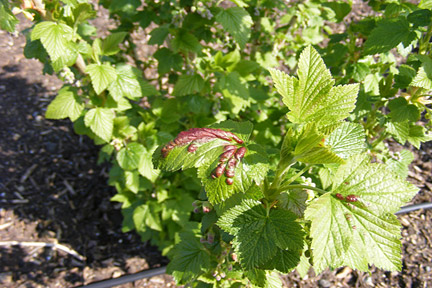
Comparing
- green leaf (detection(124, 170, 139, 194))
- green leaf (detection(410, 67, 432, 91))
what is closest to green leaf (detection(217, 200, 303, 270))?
green leaf (detection(410, 67, 432, 91))

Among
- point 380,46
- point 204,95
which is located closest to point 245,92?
point 204,95

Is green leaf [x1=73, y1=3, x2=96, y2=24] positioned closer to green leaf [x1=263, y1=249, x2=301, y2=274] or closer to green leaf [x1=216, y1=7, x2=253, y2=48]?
green leaf [x1=216, y1=7, x2=253, y2=48]

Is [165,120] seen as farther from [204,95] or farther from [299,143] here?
[299,143]

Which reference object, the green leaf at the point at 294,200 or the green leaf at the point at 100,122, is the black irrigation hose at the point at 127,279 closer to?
the green leaf at the point at 100,122

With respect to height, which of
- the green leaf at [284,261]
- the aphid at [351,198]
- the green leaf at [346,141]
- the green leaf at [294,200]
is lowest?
the green leaf at [284,261]

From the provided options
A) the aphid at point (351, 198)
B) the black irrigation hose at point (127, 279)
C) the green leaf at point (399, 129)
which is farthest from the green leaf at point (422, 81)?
the black irrigation hose at point (127, 279)

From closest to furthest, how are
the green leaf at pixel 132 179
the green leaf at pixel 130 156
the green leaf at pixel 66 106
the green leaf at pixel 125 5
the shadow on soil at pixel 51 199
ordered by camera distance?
1. the green leaf at pixel 66 106
2. the green leaf at pixel 130 156
3. the green leaf at pixel 125 5
4. the green leaf at pixel 132 179
5. the shadow on soil at pixel 51 199
